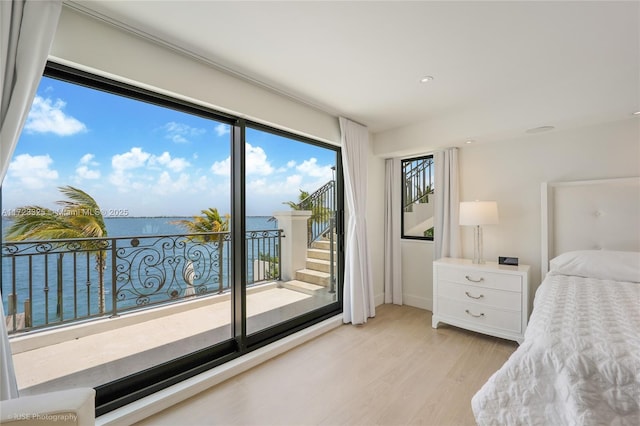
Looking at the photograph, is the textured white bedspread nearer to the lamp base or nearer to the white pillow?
the white pillow

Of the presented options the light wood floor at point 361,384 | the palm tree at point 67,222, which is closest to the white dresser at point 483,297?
the light wood floor at point 361,384

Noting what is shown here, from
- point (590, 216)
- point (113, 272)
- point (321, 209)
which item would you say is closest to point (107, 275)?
point (113, 272)

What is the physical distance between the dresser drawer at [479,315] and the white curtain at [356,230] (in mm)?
828

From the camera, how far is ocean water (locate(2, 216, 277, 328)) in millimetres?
2148

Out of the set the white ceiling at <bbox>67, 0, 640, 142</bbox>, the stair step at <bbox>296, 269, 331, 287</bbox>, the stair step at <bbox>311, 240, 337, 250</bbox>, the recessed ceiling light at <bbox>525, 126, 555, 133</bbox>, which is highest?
the white ceiling at <bbox>67, 0, 640, 142</bbox>

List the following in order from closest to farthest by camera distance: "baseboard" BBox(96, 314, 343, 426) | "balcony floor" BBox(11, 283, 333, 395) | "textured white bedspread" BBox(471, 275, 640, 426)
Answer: "textured white bedspread" BBox(471, 275, 640, 426), "baseboard" BBox(96, 314, 343, 426), "balcony floor" BBox(11, 283, 333, 395)

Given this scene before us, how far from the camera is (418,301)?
376 cm

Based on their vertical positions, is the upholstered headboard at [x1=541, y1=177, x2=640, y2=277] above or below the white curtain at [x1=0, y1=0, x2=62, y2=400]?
below

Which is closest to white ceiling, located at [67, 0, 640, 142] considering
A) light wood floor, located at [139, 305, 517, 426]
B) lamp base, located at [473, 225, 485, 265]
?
lamp base, located at [473, 225, 485, 265]

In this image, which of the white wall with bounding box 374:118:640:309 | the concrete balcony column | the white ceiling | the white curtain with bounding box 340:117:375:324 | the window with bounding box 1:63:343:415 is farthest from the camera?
the concrete balcony column

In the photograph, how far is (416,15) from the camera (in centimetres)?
155

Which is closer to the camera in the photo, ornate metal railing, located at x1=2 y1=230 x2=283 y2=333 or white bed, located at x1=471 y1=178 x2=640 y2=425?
white bed, located at x1=471 y1=178 x2=640 y2=425

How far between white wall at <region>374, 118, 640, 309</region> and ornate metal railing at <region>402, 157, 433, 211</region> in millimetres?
335

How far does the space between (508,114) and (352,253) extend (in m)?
2.08
